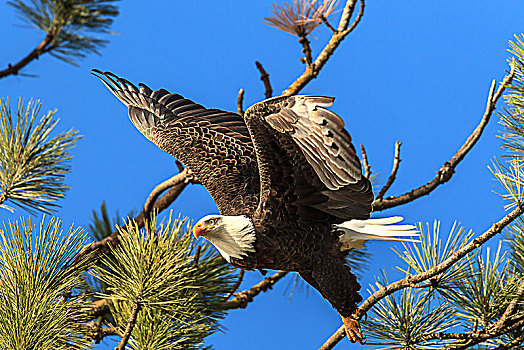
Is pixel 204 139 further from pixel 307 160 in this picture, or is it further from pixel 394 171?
pixel 307 160

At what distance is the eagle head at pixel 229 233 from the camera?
142 centimetres

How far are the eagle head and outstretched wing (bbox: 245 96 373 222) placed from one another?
0.06 m

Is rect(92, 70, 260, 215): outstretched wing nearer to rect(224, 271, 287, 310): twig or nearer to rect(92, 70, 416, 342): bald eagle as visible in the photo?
rect(92, 70, 416, 342): bald eagle

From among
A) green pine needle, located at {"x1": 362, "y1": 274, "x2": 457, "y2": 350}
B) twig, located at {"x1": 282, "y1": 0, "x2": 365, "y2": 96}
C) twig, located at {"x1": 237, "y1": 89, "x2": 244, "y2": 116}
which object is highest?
twig, located at {"x1": 282, "y1": 0, "x2": 365, "y2": 96}

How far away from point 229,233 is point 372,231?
40cm

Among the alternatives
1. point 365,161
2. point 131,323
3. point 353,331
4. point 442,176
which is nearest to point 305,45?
point 365,161

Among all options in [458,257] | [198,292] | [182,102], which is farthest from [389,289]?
[182,102]

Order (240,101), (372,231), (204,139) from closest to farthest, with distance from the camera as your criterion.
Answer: (372,231) < (240,101) < (204,139)

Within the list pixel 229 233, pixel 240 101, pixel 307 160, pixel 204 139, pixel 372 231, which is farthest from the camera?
pixel 204 139

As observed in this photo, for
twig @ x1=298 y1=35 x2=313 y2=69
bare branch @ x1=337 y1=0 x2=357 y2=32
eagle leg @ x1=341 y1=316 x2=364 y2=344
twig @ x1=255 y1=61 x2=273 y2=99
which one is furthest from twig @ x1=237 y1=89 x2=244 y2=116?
eagle leg @ x1=341 y1=316 x2=364 y2=344

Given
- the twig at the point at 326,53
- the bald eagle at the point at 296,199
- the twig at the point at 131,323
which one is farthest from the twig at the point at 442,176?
the twig at the point at 131,323

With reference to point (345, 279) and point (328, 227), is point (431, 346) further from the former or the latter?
point (328, 227)

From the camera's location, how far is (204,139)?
191 cm

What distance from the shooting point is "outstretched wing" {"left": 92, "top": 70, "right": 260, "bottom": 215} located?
1.71 m
